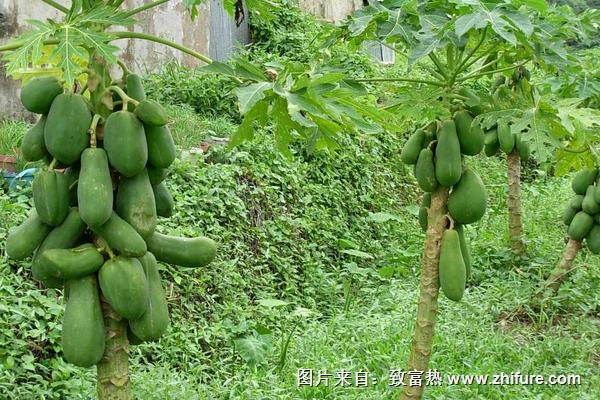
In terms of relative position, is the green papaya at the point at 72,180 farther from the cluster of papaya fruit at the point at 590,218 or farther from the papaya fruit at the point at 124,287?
the cluster of papaya fruit at the point at 590,218

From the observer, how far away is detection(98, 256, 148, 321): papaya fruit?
1877mm

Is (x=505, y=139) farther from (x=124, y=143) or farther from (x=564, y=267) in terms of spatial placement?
(x=124, y=143)

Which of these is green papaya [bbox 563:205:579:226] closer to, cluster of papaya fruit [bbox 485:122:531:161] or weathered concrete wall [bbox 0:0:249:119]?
cluster of papaya fruit [bbox 485:122:531:161]

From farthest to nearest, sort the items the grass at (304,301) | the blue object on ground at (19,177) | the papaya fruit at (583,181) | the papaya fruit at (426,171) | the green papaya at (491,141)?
1. the green papaya at (491,141)
2. the papaya fruit at (583,181)
3. the blue object on ground at (19,177)
4. the grass at (304,301)
5. the papaya fruit at (426,171)

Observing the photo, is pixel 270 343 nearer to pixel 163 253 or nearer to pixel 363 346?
pixel 363 346

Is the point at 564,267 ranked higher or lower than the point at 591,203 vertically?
lower

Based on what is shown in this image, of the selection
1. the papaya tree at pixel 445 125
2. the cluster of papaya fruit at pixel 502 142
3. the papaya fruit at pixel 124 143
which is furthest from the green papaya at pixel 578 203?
the papaya fruit at pixel 124 143

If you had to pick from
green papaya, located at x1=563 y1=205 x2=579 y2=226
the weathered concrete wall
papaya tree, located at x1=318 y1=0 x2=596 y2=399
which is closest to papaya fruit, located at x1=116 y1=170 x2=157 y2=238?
papaya tree, located at x1=318 y1=0 x2=596 y2=399

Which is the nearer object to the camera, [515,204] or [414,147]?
[414,147]

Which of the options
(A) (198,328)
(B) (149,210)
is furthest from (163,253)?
(A) (198,328)

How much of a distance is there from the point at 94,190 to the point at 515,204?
517 centimetres

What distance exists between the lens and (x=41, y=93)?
77.5 inches

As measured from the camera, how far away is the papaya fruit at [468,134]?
302 cm

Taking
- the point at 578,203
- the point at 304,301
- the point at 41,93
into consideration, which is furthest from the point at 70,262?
the point at 578,203
